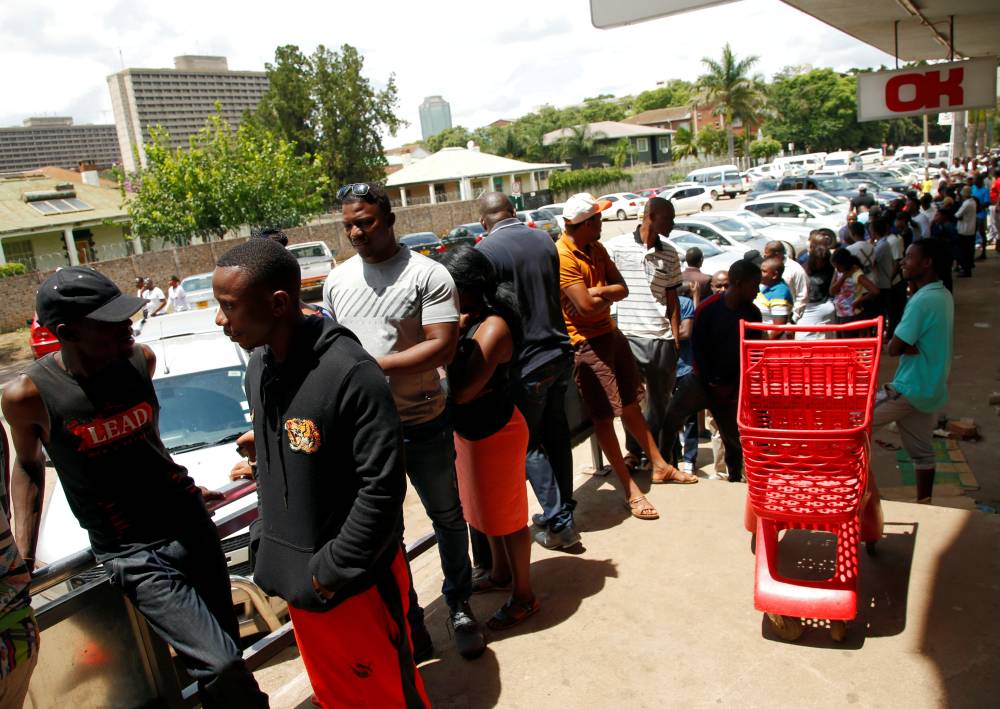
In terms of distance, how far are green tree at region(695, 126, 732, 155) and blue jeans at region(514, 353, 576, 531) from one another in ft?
224

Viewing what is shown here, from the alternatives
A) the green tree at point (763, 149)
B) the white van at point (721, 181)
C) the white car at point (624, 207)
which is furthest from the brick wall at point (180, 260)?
the green tree at point (763, 149)

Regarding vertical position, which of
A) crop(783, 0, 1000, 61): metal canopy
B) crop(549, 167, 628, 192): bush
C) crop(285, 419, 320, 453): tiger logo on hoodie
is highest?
crop(783, 0, 1000, 61): metal canopy

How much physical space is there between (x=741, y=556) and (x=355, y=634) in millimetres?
2436

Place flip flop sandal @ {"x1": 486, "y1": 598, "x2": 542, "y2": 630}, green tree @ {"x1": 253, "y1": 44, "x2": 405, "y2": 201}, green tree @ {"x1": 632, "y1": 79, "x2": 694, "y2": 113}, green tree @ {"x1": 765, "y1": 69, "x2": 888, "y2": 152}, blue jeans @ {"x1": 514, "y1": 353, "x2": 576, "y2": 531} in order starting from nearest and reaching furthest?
flip flop sandal @ {"x1": 486, "y1": 598, "x2": 542, "y2": 630}, blue jeans @ {"x1": 514, "y1": 353, "x2": 576, "y2": 531}, green tree @ {"x1": 253, "y1": 44, "x2": 405, "y2": 201}, green tree @ {"x1": 765, "y1": 69, "x2": 888, "y2": 152}, green tree @ {"x1": 632, "y1": 79, "x2": 694, "y2": 113}

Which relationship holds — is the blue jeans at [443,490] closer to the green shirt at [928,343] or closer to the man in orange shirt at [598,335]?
the man in orange shirt at [598,335]

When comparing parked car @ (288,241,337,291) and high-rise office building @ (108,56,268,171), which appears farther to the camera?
high-rise office building @ (108,56,268,171)

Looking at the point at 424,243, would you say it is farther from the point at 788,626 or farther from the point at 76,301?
the point at 76,301

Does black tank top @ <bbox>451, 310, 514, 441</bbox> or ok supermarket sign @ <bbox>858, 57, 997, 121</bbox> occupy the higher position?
ok supermarket sign @ <bbox>858, 57, 997, 121</bbox>

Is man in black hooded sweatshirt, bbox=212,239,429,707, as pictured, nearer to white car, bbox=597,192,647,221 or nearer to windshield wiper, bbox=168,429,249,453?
windshield wiper, bbox=168,429,249,453

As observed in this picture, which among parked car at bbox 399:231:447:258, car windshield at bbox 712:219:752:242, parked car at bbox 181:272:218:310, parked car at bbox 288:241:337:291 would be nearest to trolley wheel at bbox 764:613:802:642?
car windshield at bbox 712:219:752:242

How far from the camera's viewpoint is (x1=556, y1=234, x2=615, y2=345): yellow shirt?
480cm

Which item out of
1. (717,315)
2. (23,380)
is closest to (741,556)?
(717,315)

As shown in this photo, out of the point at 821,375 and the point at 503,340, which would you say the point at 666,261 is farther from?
the point at 503,340

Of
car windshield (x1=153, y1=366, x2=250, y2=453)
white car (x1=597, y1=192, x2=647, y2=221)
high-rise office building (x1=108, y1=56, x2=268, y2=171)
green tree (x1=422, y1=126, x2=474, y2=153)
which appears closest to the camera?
car windshield (x1=153, y1=366, x2=250, y2=453)
